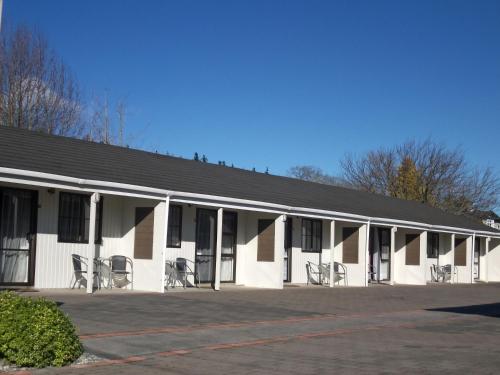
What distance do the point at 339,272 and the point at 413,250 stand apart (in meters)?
5.12

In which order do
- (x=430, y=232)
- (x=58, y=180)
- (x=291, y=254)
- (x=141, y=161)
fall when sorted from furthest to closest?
(x=430, y=232) → (x=291, y=254) → (x=141, y=161) → (x=58, y=180)

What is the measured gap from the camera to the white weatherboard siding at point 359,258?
2539cm

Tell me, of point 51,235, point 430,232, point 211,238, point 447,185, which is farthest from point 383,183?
point 51,235

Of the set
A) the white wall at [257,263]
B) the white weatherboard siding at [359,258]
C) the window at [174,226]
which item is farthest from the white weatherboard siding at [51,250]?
the white weatherboard siding at [359,258]

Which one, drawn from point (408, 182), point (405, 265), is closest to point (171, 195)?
point (405, 265)

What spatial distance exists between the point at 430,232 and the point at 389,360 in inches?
938

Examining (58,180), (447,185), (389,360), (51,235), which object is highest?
(447,185)

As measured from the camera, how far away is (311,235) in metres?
24.8

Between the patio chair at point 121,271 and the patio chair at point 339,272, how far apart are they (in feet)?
29.8

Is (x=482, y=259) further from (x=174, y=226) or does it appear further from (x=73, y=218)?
(x=73, y=218)

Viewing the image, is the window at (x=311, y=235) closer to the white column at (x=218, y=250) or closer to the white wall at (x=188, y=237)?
the white wall at (x=188, y=237)

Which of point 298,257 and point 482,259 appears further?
point 482,259

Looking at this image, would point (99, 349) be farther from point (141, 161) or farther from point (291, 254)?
point (291, 254)

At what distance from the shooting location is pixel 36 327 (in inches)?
303
